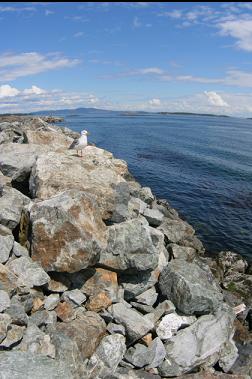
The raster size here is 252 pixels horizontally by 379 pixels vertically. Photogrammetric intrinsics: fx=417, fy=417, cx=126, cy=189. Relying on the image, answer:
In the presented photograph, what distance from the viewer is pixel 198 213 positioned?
41219 millimetres

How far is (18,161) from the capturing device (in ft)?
76.7

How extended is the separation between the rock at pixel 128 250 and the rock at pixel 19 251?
343 cm

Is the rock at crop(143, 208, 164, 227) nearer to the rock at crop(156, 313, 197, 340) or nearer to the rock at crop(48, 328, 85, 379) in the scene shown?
the rock at crop(156, 313, 197, 340)

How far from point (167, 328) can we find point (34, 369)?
24.1 ft

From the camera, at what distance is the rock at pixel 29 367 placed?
486 inches

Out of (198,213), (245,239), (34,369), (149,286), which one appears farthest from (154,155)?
(34,369)

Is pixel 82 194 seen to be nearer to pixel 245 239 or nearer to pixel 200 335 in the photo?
pixel 200 335

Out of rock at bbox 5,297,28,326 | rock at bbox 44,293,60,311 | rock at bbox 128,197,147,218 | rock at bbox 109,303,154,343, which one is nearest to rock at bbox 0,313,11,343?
rock at bbox 5,297,28,326

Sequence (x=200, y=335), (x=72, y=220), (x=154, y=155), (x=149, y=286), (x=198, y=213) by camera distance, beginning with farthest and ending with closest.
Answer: (x=154, y=155) → (x=198, y=213) → (x=149, y=286) → (x=200, y=335) → (x=72, y=220)

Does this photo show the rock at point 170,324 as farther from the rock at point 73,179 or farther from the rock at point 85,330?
the rock at point 73,179

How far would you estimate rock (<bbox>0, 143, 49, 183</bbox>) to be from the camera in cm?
2295

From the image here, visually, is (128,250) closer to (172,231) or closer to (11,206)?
(11,206)

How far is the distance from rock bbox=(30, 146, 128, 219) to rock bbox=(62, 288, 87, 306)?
4.28m

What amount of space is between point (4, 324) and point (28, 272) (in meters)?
3.04
